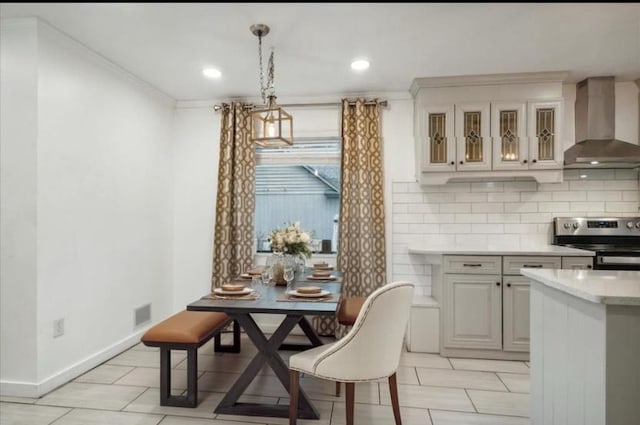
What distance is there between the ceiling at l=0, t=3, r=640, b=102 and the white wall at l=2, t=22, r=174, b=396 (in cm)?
30

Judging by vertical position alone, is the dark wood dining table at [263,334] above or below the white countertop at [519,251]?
below

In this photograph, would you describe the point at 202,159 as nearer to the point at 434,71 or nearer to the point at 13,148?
the point at 13,148

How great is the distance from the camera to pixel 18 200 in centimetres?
265

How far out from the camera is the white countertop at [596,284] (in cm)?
148

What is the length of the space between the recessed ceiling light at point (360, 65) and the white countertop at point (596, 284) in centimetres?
207

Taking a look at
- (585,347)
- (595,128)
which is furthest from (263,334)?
(595,128)

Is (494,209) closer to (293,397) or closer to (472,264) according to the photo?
Answer: (472,264)

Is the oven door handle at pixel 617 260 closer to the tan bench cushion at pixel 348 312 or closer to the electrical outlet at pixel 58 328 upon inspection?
the tan bench cushion at pixel 348 312

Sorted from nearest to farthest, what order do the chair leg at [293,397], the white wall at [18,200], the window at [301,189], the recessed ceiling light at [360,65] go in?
1. the chair leg at [293,397]
2. the white wall at [18,200]
3. the recessed ceiling light at [360,65]
4. the window at [301,189]

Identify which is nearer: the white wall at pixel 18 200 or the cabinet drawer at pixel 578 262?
the white wall at pixel 18 200

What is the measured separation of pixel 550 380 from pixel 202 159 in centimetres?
369

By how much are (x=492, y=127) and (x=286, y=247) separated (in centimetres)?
224

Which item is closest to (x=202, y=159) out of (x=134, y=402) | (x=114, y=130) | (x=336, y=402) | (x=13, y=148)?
(x=114, y=130)

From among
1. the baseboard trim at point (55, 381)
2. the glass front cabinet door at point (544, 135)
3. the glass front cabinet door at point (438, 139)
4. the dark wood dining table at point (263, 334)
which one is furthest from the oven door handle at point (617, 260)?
the baseboard trim at point (55, 381)
